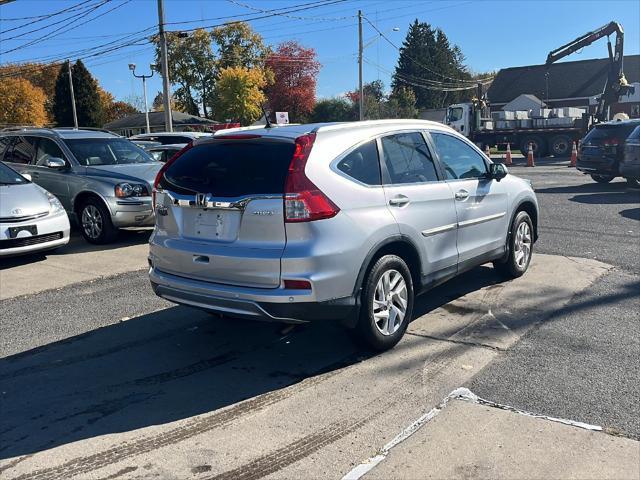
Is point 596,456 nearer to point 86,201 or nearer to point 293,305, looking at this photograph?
point 293,305

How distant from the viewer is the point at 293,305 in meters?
4.16

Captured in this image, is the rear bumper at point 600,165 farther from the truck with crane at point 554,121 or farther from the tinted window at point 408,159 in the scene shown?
the truck with crane at point 554,121

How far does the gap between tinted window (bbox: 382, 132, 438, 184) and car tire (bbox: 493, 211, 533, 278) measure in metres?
1.69

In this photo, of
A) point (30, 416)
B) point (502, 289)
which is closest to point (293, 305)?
point (30, 416)

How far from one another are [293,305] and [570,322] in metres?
2.71

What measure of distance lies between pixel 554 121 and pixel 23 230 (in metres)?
27.2

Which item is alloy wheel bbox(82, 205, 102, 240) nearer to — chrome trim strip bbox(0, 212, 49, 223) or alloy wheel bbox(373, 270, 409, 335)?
chrome trim strip bbox(0, 212, 49, 223)

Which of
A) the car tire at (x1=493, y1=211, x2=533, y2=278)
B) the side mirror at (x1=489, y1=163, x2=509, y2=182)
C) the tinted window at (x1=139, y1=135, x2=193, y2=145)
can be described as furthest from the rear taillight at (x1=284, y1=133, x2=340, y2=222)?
the tinted window at (x1=139, y1=135, x2=193, y2=145)

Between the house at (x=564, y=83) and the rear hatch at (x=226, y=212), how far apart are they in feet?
179

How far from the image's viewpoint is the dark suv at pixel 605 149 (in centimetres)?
1550

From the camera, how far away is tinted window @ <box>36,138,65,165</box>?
33.9 ft

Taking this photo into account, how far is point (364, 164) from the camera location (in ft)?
15.5

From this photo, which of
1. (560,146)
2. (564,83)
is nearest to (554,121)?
(560,146)

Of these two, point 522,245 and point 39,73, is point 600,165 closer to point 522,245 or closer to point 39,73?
point 522,245
